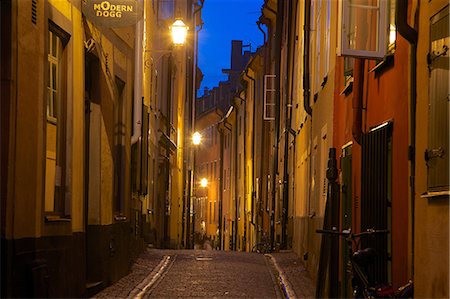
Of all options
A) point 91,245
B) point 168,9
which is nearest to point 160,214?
point 168,9

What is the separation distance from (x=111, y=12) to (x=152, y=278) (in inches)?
204

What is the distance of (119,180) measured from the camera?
14.4m

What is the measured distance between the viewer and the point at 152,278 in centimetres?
1434

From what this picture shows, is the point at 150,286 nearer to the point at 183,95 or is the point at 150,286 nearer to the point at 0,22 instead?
the point at 0,22

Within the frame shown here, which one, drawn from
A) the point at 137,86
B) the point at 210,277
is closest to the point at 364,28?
the point at 137,86

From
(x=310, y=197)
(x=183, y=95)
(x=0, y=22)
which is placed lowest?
(x=310, y=197)

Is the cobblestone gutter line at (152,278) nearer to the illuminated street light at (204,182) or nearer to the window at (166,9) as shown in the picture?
the window at (166,9)

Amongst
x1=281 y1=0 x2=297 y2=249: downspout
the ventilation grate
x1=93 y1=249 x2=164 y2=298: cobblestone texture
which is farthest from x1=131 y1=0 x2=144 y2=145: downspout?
x1=281 y1=0 x2=297 y2=249: downspout

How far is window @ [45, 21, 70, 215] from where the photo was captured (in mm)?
9859

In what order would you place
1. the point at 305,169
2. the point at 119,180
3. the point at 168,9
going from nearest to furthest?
the point at 119,180 < the point at 305,169 < the point at 168,9

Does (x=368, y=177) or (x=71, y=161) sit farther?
(x=71, y=161)

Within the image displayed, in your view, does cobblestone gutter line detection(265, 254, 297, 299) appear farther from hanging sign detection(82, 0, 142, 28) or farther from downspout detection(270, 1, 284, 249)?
downspout detection(270, 1, 284, 249)

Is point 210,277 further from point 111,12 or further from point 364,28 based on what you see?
point 364,28

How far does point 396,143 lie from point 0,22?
4123 millimetres
